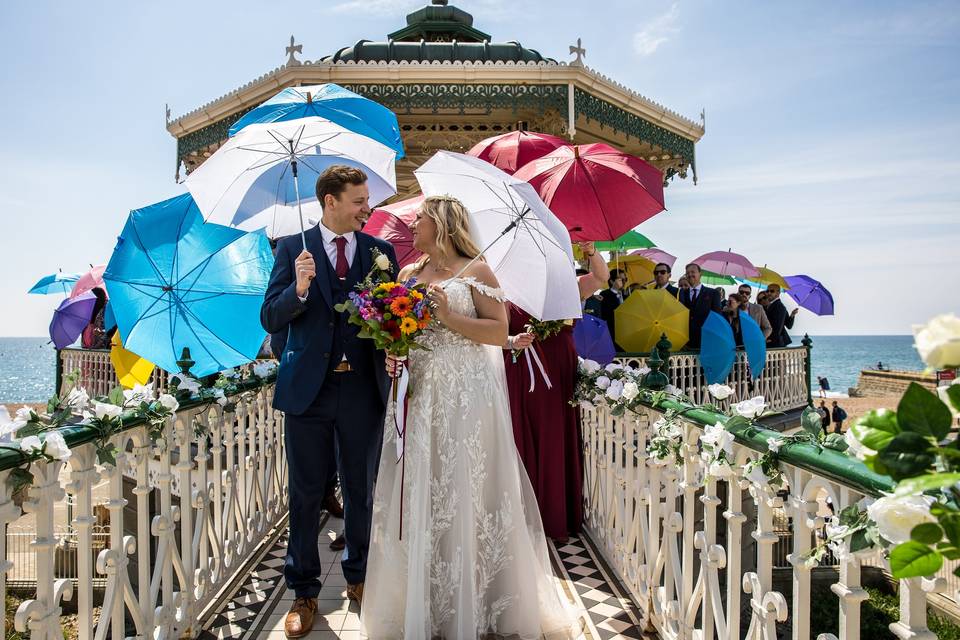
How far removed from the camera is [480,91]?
8766 millimetres

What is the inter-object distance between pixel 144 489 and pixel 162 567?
0.37m

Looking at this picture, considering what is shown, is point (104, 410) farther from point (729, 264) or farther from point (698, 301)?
point (729, 264)

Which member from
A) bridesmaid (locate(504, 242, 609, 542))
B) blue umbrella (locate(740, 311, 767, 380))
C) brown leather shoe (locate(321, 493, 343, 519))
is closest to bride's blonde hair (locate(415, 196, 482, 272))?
bridesmaid (locate(504, 242, 609, 542))

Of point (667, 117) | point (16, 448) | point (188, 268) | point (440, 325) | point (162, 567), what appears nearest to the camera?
point (16, 448)

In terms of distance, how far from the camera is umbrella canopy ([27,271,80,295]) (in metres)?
12.6

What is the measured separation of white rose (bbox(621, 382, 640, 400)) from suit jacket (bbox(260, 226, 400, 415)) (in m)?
1.21

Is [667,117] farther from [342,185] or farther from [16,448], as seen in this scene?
[16,448]

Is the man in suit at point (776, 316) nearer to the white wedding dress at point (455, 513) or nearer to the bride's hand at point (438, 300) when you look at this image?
the white wedding dress at point (455, 513)

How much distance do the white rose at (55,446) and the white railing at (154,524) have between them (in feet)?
0.24

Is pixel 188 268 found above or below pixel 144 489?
above

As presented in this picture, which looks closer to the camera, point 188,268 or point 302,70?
point 188,268

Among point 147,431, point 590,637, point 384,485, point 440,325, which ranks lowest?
point 590,637

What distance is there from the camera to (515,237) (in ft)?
11.5

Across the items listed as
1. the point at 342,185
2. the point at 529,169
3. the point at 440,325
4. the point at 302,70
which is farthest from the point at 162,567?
the point at 302,70
